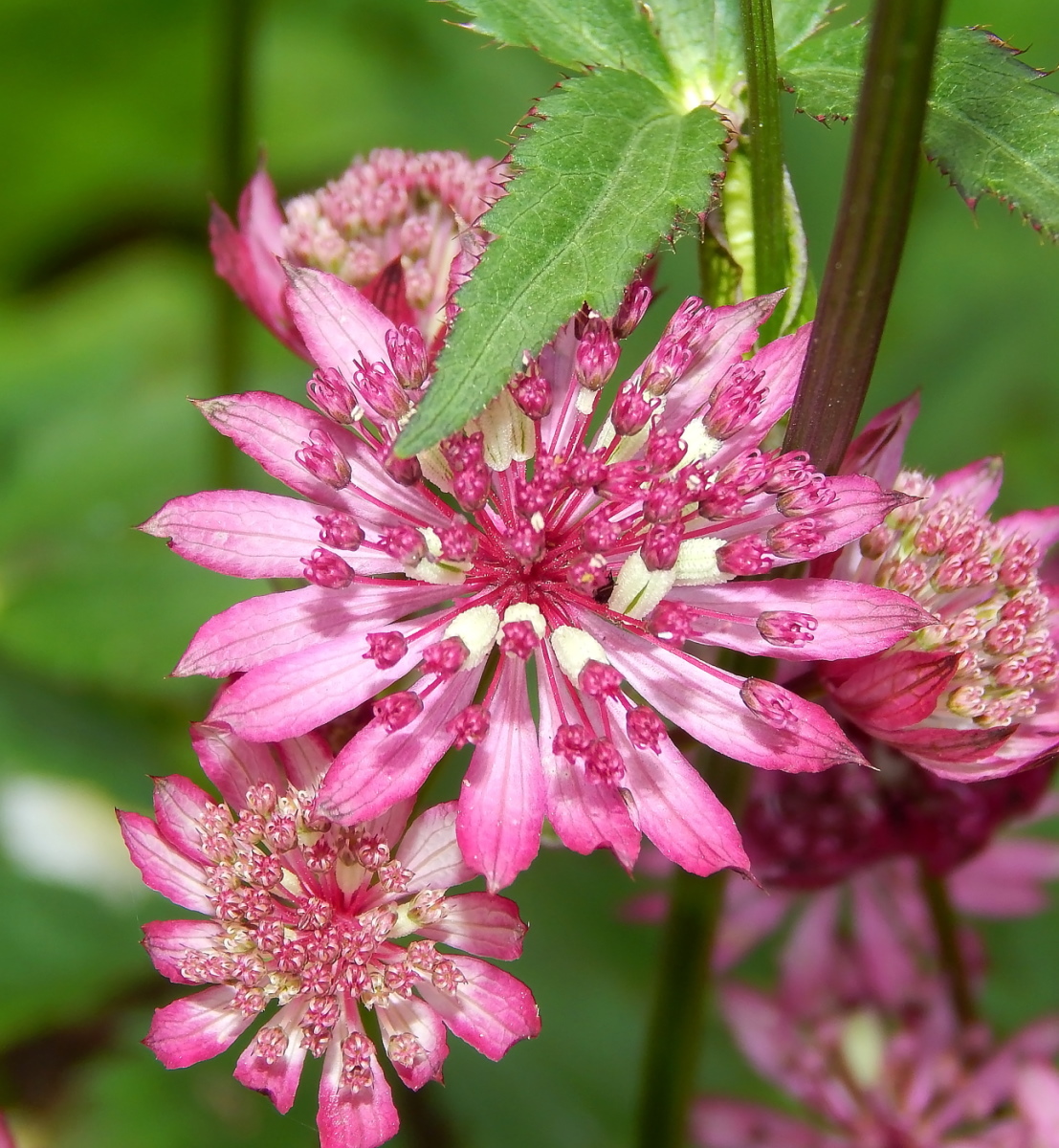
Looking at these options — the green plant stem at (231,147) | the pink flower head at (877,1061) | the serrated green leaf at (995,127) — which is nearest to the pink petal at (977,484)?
the serrated green leaf at (995,127)

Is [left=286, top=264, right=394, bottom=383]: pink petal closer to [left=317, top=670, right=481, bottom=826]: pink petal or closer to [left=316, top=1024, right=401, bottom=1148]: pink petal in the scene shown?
[left=317, top=670, right=481, bottom=826]: pink petal

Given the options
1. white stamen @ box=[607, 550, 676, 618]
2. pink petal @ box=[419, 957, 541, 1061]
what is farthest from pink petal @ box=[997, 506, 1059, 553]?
pink petal @ box=[419, 957, 541, 1061]

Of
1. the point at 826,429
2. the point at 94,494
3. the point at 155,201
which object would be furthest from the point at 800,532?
the point at 155,201

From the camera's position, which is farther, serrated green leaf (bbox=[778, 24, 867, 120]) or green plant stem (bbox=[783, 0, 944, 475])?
serrated green leaf (bbox=[778, 24, 867, 120])

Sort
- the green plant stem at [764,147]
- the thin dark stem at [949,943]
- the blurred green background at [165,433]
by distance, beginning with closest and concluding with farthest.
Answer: the green plant stem at [764,147] → the thin dark stem at [949,943] → the blurred green background at [165,433]

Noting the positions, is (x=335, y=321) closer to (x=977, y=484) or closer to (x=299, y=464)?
(x=299, y=464)

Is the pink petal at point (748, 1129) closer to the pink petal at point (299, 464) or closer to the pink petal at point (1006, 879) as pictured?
the pink petal at point (1006, 879)
